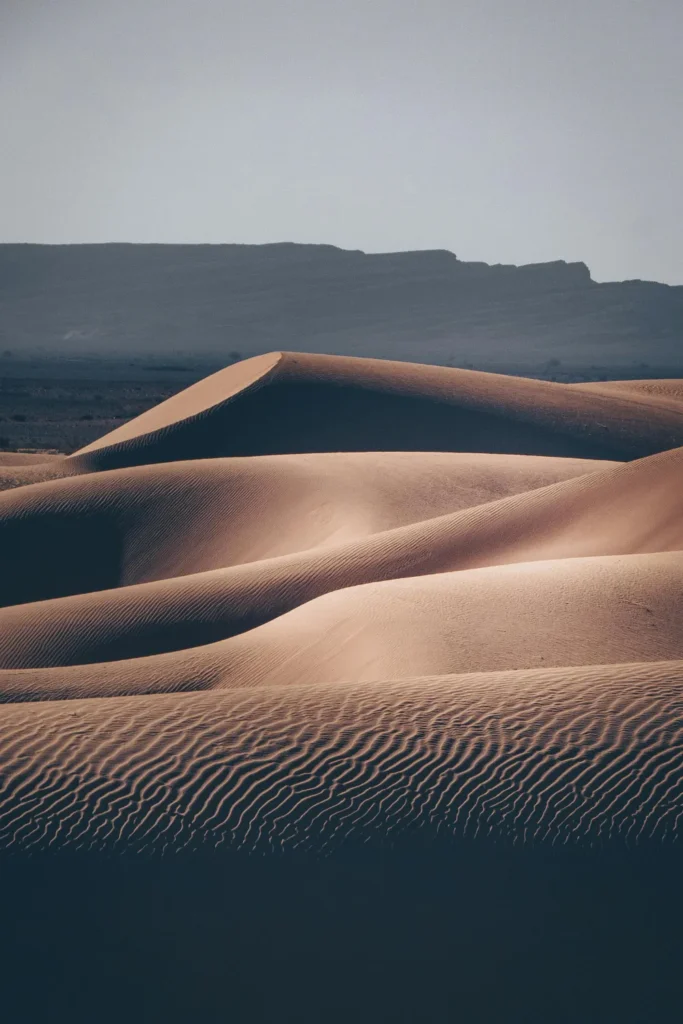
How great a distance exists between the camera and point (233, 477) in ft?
64.7

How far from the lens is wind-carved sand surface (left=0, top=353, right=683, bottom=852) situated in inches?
186

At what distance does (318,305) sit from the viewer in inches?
6452

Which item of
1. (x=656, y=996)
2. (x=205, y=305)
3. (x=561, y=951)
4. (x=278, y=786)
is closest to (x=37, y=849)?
(x=278, y=786)

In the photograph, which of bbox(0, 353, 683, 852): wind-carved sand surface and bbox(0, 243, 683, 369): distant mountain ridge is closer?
bbox(0, 353, 683, 852): wind-carved sand surface

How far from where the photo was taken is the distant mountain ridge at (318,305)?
149500 mm

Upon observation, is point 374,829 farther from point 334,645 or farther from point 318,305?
point 318,305

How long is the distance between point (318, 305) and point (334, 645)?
156923mm

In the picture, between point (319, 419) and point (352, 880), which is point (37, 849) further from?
point (319, 419)

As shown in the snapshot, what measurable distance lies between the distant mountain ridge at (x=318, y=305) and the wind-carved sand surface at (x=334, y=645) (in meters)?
118

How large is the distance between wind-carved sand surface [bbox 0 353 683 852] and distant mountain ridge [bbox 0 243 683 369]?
118 metres

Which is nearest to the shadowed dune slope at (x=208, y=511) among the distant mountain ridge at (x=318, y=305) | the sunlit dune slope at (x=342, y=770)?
the sunlit dune slope at (x=342, y=770)

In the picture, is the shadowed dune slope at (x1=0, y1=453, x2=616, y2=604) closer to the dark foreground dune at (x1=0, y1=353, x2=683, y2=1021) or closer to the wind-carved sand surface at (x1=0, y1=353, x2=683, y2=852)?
the wind-carved sand surface at (x1=0, y1=353, x2=683, y2=852)

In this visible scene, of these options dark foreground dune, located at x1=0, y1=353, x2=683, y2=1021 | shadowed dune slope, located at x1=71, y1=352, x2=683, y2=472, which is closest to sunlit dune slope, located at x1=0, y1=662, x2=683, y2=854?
dark foreground dune, located at x1=0, y1=353, x2=683, y2=1021

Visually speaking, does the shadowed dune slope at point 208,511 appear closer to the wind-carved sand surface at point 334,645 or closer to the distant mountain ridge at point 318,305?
the wind-carved sand surface at point 334,645
